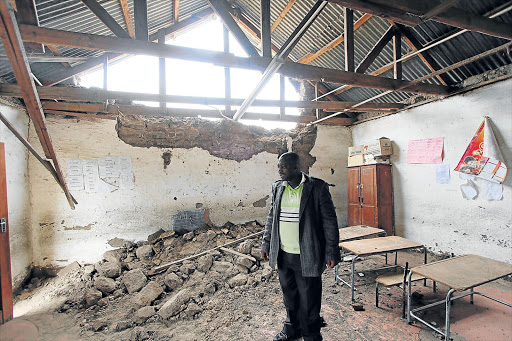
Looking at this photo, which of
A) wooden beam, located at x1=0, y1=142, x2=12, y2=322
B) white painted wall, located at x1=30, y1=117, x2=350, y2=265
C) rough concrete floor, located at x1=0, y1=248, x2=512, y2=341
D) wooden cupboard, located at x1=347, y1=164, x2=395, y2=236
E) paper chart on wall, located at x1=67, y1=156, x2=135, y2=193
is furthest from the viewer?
wooden cupboard, located at x1=347, y1=164, x2=395, y2=236

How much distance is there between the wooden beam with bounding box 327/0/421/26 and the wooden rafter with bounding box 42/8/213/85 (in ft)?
13.5

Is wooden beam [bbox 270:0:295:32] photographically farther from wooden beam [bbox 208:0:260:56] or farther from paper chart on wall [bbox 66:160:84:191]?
paper chart on wall [bbox 66:160:84:191]

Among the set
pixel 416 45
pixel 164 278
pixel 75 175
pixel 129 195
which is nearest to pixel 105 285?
pixel 164 278

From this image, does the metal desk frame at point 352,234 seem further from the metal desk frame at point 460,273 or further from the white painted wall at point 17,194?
the white painted wall at point 17,194

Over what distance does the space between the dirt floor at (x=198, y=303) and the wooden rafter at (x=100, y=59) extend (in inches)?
129

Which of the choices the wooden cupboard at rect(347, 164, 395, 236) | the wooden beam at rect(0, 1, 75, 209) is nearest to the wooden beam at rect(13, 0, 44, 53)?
the wooden beam at rect(0, 1, 75, 209)

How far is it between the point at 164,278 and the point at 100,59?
13.6 feet

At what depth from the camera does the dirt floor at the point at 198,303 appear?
8.36ft

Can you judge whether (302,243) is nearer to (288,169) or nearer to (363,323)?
(288,169)

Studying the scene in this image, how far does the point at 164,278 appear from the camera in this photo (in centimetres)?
363

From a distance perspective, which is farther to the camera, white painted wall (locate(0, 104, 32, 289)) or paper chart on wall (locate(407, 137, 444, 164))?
paper chart on wall (locate(407, 137, 444, 164))

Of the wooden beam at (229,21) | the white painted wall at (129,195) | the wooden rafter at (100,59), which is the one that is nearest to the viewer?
the wooden beam at (229,21)

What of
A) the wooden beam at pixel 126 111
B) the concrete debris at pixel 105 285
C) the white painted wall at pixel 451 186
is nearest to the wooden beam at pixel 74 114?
the wooden beam at pixel 126 111

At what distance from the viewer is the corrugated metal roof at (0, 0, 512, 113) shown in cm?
315
